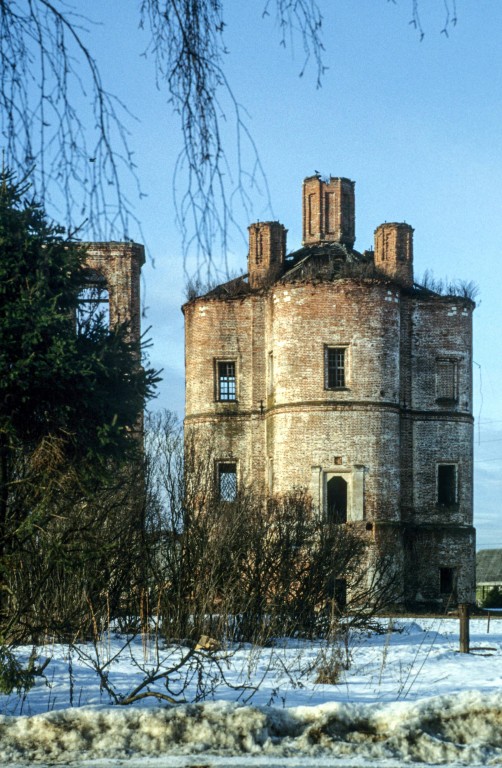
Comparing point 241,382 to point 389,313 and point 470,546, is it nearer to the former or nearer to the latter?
point 389,313

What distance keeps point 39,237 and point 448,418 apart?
81.4ft

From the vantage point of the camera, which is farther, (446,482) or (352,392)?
(446,482)

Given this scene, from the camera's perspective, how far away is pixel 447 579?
127 feet

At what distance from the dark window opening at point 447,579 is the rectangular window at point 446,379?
5877 millimetres

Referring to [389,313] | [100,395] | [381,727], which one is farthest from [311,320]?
[381,727]

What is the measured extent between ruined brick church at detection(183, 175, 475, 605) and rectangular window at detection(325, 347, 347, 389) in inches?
1.8

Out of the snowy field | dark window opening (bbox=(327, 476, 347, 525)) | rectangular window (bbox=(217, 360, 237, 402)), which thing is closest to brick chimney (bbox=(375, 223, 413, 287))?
rectangular window (bbox=(217, 360, 237, 402))

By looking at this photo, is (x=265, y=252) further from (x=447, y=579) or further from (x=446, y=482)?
(x=447, y=579)

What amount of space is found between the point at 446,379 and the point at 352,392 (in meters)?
4.35

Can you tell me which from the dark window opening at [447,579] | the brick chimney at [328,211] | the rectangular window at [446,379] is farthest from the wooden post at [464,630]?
the brick chimney at [328,211]

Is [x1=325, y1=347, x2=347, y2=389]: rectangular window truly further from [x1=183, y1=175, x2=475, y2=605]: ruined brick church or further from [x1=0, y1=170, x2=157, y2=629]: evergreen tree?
[x1=0, y1=170, x2=157, y2=629]: evergreen tree

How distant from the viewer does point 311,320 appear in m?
38.2

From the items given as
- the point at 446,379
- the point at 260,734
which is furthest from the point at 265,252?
the point at 260,734

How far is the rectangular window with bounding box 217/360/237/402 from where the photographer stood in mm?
41344
